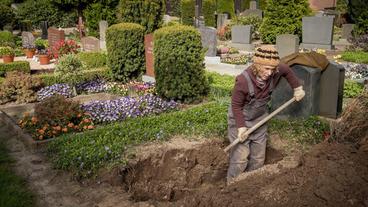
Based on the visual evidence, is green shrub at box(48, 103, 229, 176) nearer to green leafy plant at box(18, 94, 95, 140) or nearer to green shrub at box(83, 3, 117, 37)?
green leafy plant at box(18, 94, 95, 140)

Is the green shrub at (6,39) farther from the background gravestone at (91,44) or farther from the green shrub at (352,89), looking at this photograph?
the green shrub at (352,89)

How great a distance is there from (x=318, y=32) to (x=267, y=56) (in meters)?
14.9

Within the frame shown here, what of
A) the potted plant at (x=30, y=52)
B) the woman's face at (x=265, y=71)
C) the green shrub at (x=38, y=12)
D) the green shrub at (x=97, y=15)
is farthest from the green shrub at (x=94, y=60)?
the green shrub at (x=38, y=12)

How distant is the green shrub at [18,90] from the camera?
33.6ft

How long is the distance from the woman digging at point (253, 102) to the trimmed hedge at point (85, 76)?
24.7ft

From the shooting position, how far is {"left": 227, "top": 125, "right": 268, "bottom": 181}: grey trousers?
4.82 meters

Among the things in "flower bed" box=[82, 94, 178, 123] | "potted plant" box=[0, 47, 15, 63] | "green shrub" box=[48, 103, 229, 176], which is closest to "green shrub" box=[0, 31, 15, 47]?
"potted plant" box=[0, 47, 15, 63]

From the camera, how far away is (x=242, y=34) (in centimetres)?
2005

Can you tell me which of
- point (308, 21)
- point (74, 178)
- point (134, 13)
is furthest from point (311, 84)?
point (308, 21)

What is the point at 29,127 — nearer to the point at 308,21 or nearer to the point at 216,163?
the point at 216,163

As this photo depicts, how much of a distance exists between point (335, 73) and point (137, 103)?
398 cm

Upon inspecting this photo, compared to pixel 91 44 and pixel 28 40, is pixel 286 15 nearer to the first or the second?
pixel 91 44

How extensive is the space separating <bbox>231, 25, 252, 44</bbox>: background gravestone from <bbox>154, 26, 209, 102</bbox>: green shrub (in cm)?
1071

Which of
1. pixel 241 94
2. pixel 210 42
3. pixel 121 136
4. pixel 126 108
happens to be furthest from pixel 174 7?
pixel 241 94
